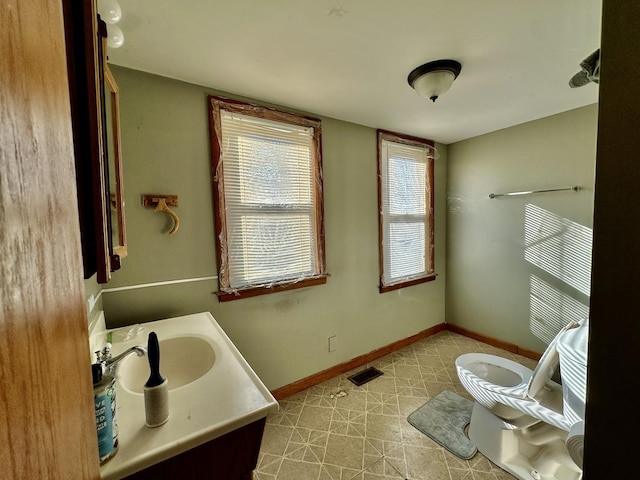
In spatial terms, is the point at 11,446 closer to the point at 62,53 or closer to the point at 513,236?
the point at 62,53

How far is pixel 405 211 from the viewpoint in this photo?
278 centimetres

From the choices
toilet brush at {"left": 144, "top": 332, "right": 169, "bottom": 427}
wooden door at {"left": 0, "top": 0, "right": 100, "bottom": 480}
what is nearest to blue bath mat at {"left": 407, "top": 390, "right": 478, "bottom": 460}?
toilet brush at {"left": 144, "top": 332, "right": 169, "bottom": 427}

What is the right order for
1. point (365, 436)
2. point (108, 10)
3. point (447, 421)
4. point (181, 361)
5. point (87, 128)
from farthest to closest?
point (447, 421) → point (365, 436) → point (181, 361) → point (108, 10) → point (87, 128)

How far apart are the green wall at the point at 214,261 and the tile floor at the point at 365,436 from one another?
0.91 feet

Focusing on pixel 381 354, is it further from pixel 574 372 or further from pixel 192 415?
pixel 192 415

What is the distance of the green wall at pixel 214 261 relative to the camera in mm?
1497

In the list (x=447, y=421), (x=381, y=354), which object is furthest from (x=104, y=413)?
(x=381, y=354)

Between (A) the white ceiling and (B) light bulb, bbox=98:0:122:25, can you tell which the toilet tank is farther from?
(B) light bulb, bbox=98:0:122:25

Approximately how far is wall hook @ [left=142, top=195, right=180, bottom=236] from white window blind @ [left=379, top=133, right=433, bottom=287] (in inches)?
69.1

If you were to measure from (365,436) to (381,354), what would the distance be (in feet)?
3.37

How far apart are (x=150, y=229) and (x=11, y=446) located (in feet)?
4.95

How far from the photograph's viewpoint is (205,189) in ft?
5.57

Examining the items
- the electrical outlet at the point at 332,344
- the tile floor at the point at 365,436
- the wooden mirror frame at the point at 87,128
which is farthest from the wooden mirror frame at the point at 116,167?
the electrical outlet at the point at 332,344

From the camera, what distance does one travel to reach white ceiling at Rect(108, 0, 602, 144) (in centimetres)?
110
